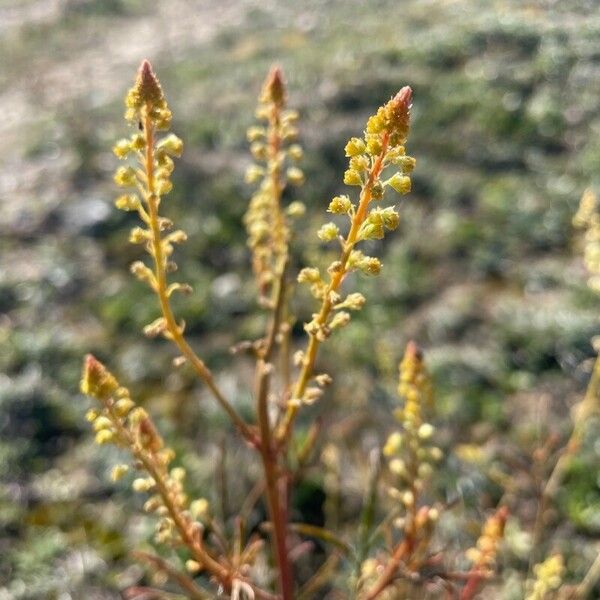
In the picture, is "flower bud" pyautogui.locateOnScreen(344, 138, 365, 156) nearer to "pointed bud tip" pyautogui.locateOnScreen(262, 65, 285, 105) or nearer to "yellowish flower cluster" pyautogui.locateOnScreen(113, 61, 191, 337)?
"yellowish flower cluster" pyautogui.locateOnScreen(113, 61, 191, 337)

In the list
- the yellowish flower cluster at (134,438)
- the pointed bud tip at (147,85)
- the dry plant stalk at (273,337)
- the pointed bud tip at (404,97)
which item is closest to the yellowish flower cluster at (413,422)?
the dry plant stalk at (273,337)

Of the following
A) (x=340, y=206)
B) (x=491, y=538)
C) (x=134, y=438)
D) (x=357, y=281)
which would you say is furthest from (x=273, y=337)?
(x=357, y=281)

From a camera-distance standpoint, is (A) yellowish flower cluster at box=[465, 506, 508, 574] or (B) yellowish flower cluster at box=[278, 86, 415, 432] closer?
(B) yellowish flower cluster at box=[278, 86, 415, 432]

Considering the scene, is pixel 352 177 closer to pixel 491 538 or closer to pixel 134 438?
pixel 134 438

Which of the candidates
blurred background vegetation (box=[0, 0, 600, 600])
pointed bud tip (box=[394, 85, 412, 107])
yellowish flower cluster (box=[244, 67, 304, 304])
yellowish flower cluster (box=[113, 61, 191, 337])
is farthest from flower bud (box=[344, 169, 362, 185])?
blurred background vegetation (box=[0, 0, 600, 600])

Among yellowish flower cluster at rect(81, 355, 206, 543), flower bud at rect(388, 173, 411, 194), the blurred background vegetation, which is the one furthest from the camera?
the blurred background vegetation

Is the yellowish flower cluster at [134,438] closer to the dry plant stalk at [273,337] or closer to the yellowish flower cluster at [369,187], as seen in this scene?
the dry plant stalk at [273,337]

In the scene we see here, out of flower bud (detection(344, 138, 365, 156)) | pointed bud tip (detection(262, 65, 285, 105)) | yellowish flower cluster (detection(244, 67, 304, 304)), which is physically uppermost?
pointed bud tip (detection(262, 65, 285, 105))

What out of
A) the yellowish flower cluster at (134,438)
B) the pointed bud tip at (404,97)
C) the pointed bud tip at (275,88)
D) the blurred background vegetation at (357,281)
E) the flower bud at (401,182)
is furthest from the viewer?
the blurred background vegetation at (357,281)

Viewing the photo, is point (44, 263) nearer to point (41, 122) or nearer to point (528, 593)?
point (41, 122)
